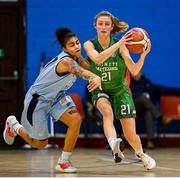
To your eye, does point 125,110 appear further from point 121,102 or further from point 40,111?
point 40,111

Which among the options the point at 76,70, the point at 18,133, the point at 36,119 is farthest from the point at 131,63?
the point at 18,133

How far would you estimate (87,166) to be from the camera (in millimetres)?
7133

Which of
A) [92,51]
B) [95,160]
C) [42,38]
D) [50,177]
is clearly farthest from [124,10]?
[50,177]

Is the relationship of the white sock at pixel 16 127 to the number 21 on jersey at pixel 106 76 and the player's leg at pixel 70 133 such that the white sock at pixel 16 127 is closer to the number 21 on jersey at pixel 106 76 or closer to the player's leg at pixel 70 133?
the player's leg at pixel 70 133

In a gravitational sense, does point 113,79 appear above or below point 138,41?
below

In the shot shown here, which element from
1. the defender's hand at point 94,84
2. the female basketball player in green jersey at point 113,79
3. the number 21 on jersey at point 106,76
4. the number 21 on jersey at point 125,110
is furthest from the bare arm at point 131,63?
the defender's hand at point 94,84

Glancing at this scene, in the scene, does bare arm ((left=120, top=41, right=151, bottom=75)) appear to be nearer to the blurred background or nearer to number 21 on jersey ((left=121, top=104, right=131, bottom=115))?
number 21 on jersey ((left=121, top=104, right=131, bottom=115))

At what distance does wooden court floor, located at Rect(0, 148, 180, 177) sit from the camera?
605 centimetres

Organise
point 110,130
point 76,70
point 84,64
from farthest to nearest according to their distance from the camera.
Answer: point 84,64, point 110,130, point 76,70

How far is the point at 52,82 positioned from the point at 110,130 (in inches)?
31.0

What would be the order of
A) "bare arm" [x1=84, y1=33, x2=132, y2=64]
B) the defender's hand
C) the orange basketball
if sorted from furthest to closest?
1. the orange basketball
2. "bare arm" [x1=84, y1=33, x2=132, y2=64]
3. the defender's hand

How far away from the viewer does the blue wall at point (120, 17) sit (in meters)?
11.2

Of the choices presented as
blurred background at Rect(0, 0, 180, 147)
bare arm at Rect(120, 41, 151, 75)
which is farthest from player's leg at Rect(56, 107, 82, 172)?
blurred background at Rect(0, 0, 180, 147)

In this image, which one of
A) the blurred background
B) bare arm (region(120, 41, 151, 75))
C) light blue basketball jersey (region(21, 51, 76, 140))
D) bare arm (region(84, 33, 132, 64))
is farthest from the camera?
the blurred background
